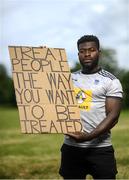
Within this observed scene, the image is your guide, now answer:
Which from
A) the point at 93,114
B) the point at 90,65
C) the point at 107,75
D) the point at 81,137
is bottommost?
the point at 81,137

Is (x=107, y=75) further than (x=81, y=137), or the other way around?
(x=107, y=75)

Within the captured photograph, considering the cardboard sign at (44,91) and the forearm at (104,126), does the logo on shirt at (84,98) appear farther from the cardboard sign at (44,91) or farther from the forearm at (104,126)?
the forearm at (104,126)

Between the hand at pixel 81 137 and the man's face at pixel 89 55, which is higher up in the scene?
the man's face at pixel 89 55

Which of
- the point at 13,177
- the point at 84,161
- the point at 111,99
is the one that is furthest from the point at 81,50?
the point at 13,177

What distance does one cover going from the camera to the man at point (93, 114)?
4.86m

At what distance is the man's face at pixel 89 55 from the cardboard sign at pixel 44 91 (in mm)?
208

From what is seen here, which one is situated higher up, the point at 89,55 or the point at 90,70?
the point at 89,55

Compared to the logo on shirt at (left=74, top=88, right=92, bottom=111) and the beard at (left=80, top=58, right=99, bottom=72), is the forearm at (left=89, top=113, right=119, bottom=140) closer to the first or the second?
the logo on shirt at (left=74, top=88, right=92, bottom=111)

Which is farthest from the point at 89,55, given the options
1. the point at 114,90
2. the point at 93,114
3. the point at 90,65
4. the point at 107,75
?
the point at 93,114

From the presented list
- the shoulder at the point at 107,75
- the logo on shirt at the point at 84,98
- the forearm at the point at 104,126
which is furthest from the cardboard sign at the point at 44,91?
the shoulder at the point at 107,75

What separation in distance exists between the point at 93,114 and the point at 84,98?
161 mm

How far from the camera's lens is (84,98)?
4.92 meters

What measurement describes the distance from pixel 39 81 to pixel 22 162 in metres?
6.09

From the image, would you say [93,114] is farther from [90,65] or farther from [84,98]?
[90,65]
